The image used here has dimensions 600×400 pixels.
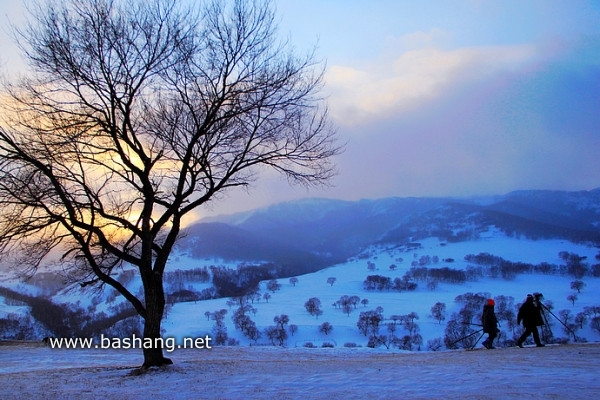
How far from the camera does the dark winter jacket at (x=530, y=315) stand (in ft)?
51.9

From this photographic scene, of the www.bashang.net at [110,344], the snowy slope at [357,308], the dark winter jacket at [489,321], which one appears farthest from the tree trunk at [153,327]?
the snowy slope at [357,308]

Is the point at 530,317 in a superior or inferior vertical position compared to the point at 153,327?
inferior

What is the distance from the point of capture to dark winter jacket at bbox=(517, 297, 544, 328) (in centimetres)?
1581

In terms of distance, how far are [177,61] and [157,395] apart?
341 inches

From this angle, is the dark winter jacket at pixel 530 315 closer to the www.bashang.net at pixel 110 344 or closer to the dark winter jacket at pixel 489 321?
the dark winter jacket at pixel 489 321

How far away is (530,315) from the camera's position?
15.9 meters

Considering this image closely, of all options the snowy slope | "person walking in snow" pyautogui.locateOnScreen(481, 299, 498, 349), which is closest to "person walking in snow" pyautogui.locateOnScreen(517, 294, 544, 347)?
"person walking in snow" pyautogui.locateOnScreen(481, 299, 498, 349)

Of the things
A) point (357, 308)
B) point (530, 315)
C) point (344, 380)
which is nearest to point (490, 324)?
point (530, 315)

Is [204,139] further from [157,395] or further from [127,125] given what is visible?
[157,395]

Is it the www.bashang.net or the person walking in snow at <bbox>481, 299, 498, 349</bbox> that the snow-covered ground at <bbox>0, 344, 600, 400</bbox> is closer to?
the person walking in snow at <bbox>481, 299, 498, 349</bbox>

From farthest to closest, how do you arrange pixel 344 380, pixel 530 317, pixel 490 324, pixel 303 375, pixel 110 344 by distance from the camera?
pixel 110 344 < pixel 490 324 < pixel 530 317 < pixel 303 375 < pixel 344 380

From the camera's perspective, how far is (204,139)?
13273 millimetres

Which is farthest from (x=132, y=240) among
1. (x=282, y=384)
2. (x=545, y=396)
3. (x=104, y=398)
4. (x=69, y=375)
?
(x=545, y=396)

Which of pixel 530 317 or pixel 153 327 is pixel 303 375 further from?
pixel 530 317
